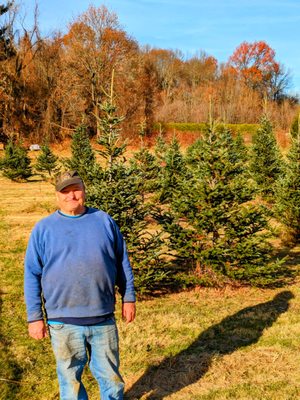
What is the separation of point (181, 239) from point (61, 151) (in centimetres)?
3459

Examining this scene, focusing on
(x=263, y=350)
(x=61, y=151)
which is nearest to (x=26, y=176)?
(x=61, y=151)

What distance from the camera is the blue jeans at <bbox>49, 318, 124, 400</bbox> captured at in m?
3.16

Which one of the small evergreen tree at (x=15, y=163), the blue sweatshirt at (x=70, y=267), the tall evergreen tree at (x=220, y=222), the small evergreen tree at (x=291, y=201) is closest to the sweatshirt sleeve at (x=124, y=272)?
the blue sweatshirt at (x=70, y=267)

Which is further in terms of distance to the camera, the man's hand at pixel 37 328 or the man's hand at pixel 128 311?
the man's hand at pixel 128 311

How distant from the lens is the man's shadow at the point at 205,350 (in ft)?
14.2

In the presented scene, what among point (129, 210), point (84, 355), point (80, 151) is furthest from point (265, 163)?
point (84, 355)

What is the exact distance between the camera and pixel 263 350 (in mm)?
5066

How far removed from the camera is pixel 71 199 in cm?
320

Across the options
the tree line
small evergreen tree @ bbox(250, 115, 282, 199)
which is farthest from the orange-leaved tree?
small evergreen tree @ bbox(250, 115, 282, 199)

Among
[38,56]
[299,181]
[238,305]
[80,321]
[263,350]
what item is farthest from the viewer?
[38,56]

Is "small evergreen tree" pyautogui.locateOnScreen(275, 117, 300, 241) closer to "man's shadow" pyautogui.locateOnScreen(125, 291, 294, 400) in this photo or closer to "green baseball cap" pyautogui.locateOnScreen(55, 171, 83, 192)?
"man's shadow" pyautogui.locateOnScreen(125, 291, 294, 400)

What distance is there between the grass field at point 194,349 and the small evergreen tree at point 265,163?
10.1 metres

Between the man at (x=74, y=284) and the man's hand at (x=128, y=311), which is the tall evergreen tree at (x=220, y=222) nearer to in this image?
the man's hand at (x=128, y=311)

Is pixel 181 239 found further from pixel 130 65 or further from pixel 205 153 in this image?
pixel 130 65
